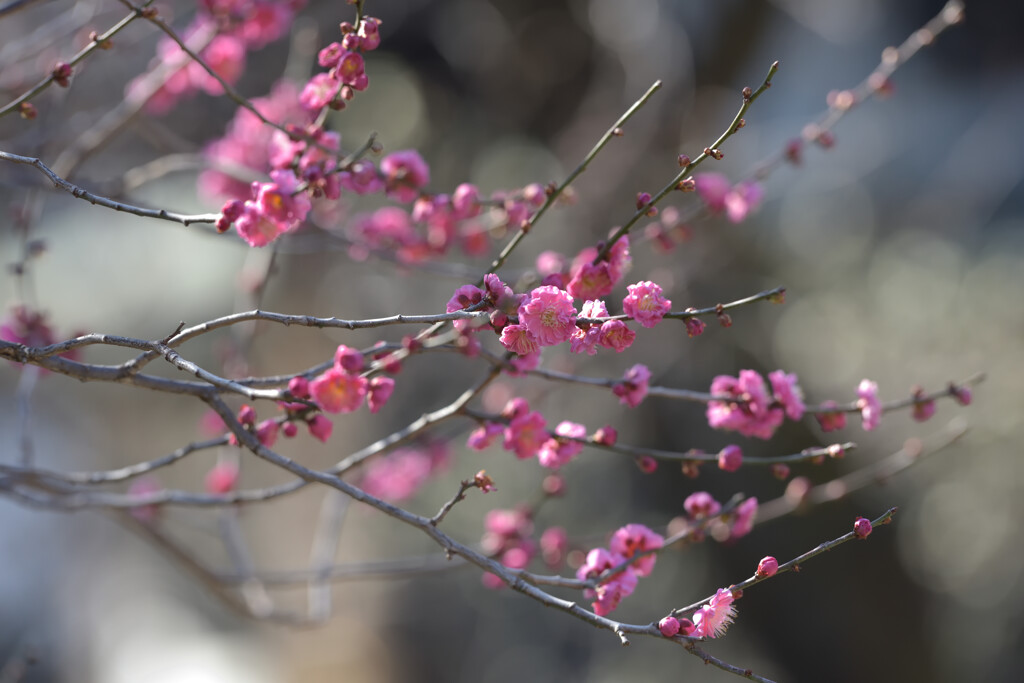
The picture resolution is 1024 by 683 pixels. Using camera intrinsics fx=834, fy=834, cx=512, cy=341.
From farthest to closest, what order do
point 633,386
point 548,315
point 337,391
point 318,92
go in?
point 318,92 < point 633,386 < point 337,391 < point 548,315

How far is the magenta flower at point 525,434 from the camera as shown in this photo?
0.87 metres

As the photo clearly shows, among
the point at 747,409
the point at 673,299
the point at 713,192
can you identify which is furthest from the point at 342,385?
the point at 673,299

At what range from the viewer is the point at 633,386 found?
2.84 ft

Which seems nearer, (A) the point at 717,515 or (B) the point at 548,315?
(B) the point at 548,315

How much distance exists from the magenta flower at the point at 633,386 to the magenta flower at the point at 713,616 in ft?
0.72

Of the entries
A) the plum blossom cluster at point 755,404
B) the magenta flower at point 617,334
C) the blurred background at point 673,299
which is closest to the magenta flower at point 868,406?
the plum blossom cluster at point 755,404

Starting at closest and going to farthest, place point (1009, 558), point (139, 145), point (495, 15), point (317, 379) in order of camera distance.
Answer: point (317, 379)
point (1009, 558)
point (139, 145)
point (495, 15)

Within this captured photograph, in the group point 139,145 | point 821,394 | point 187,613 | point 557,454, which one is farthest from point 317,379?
point 187,613

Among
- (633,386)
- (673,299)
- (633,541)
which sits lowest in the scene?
(633,541)

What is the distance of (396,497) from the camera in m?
1.56

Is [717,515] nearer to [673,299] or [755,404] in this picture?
[755,404]

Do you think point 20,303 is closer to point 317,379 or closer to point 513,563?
point 317,379

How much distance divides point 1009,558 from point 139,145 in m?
3.12

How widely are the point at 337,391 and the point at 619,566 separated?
311 mm
